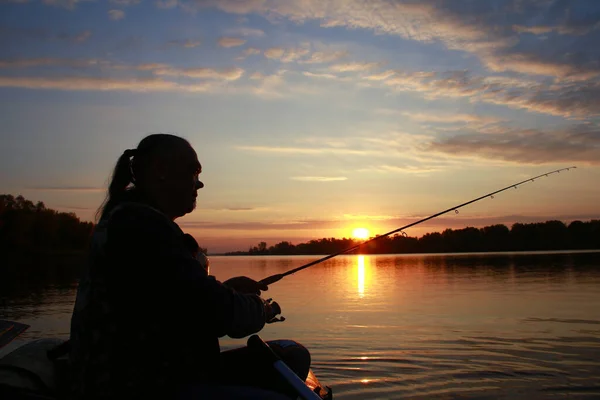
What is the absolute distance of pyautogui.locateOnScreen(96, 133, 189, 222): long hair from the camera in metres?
3.06

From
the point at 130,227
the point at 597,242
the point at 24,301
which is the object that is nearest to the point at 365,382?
the point at 130,227

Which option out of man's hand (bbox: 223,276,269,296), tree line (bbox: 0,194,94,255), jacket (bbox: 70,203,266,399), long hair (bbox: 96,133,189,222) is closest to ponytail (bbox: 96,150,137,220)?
long hair (bbox: 96,133,189,222)

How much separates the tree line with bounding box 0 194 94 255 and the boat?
85549 millimetres

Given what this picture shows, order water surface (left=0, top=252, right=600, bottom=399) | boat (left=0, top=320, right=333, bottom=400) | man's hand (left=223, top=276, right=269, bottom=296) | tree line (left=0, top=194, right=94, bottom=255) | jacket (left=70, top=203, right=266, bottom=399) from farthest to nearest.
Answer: tree line (left=0, top=194, right=94, bottom=255) < water surface (left=0, top=252, right=600, bottom=399) < man's hand (left=223, top=276, right=269, bottom=296) < boat (left=0, top=320, right=333, bottom=400) < jacket (left=70, top=203, right=266, bottom=399)

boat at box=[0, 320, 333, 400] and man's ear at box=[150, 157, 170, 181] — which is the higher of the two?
man's ear at box=[150, 157, 170, 181]

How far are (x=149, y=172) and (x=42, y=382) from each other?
131cm

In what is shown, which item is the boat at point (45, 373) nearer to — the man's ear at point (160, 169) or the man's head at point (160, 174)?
the man's head at point (160, 174)

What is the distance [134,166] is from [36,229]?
102 meters

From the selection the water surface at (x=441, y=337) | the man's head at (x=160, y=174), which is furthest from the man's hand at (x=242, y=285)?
the water surface at (x=441, y=337)

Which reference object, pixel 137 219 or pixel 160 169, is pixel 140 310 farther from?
pixel 160 169

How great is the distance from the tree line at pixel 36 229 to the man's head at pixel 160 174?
85.9m

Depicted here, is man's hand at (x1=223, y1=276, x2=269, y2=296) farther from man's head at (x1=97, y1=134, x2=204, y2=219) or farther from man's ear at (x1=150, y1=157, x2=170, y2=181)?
man's ear at (x1=150, y1=157, x2=170, y2=181)

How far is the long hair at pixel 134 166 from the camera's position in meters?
3.06

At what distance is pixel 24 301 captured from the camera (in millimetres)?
16969
